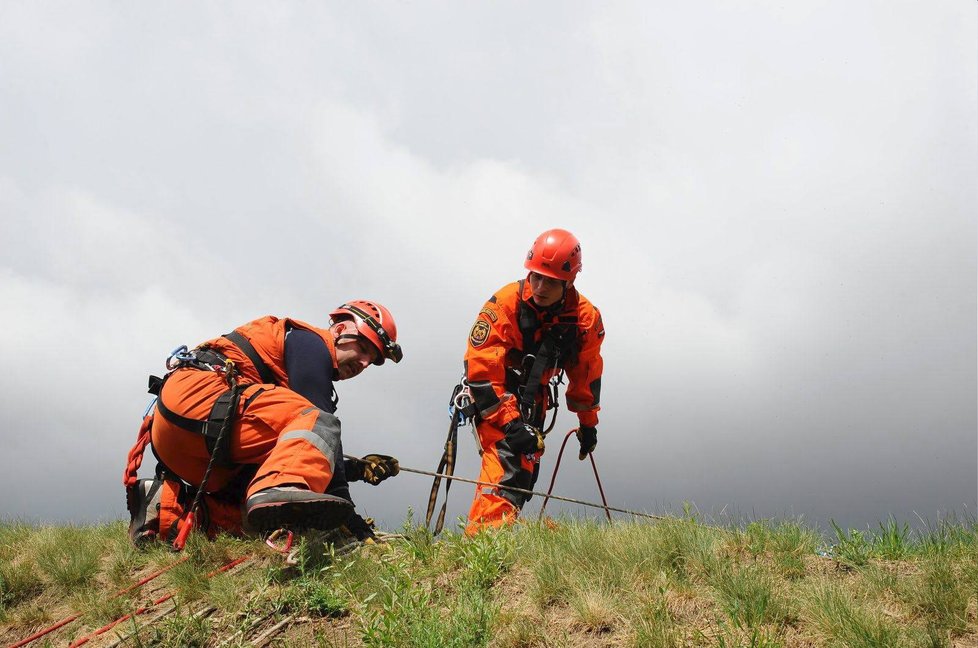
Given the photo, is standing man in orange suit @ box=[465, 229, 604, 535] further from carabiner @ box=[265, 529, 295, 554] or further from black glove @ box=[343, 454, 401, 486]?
carabiner @ box=[265, 529, 295, 554]

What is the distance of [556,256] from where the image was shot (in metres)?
7.23

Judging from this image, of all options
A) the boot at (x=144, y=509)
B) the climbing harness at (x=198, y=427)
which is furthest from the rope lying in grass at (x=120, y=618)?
the boot at (x=144, y=509)

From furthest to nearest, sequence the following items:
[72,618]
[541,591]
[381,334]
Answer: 1. [381,334]
2. [72,618]
3. [541,591]

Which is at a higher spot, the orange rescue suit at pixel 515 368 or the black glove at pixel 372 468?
the orange rescue suit at pixel 515 368

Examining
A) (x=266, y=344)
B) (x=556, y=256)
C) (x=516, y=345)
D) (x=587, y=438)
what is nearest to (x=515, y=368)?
(x=516, y=345)

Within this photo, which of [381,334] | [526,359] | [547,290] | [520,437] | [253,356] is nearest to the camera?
[253,356]

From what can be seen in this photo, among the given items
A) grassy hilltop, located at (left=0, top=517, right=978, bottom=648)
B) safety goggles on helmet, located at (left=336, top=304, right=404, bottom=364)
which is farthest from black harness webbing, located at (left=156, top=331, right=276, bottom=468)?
safety goggles on helmet, located at (left=336, top=304, right=404, bottom=364)

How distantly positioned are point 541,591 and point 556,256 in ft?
13.4

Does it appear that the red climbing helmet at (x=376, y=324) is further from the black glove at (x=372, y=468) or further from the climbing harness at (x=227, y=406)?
the climbing harness at (x=227, y=406)

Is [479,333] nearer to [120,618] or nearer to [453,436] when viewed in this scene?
A: [453,436]

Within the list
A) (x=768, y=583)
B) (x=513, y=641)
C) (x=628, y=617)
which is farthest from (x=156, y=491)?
(x=768, y=583)

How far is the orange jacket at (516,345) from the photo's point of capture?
679 cm

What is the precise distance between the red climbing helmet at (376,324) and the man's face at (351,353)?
6 cm

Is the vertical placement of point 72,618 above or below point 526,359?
below
